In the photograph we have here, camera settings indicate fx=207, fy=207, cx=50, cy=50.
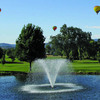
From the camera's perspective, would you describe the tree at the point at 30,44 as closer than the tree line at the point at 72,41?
Yes

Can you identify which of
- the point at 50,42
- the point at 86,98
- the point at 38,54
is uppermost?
the point at 50,42

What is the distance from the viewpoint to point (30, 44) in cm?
5594

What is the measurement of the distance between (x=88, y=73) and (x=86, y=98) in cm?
2735

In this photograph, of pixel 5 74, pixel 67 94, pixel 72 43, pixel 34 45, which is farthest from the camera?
pixel 72 43

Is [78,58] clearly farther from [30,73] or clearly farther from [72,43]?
[30,73]

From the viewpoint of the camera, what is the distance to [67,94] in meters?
28.7

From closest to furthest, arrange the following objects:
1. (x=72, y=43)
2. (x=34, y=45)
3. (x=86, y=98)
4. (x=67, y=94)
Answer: (x=86, y=98)
(x=67, y=94)
(x=34, y=45)
(x=72, y=43)

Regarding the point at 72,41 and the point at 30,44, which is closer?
the point at 30,44

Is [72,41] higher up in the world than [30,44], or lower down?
higher up

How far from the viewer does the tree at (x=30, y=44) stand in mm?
56000

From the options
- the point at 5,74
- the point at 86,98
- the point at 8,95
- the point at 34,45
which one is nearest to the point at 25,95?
the point at 8,95

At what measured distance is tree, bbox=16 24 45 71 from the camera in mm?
56000

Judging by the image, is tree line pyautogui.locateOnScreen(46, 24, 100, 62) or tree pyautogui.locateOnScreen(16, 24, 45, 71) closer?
tree pyautogui.locateOnScreen(16, 24, 45, 71)

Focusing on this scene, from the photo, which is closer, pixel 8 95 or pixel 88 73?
pixel 8 95
